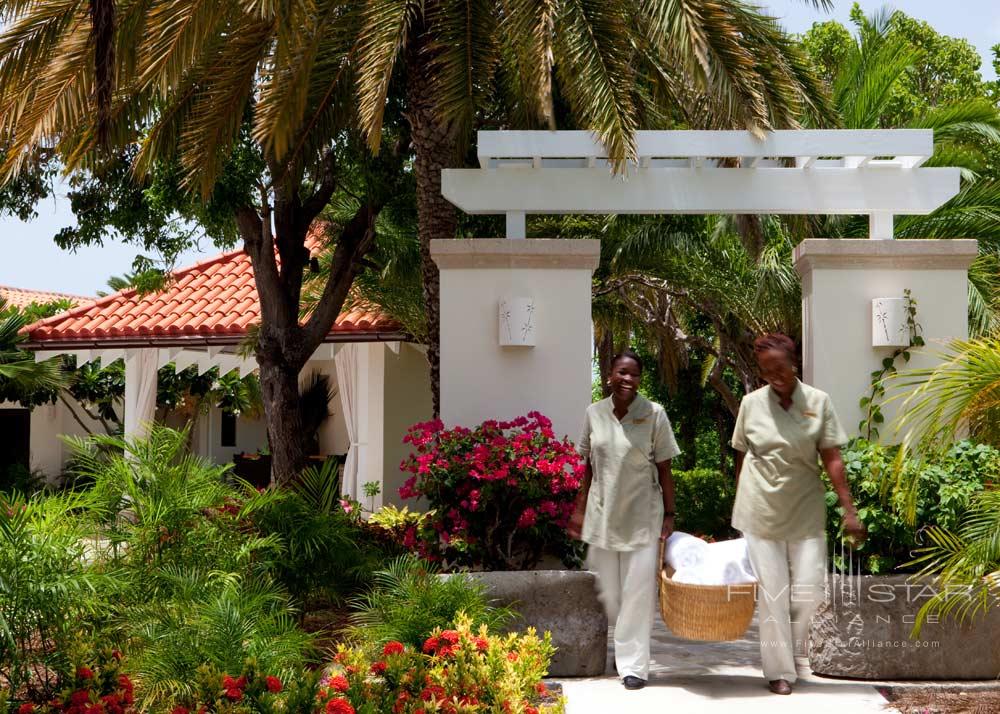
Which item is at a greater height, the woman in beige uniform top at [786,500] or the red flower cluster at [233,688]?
the woman in beige uniform top at [786,500]

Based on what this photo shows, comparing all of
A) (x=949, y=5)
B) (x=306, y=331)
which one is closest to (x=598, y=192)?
(x=306, y=331)

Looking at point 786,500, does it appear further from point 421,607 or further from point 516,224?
point 516,224

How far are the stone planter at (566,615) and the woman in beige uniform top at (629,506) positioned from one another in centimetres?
19

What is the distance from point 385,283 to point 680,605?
855cm

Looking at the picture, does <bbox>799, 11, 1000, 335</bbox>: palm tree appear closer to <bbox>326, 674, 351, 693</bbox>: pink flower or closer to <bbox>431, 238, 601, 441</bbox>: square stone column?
<bbox>431, 238, 601, 441</bbox>: square stone column

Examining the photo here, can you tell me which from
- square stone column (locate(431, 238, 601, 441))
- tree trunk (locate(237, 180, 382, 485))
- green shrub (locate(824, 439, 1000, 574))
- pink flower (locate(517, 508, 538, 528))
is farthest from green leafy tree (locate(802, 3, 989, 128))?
pink flower (locate(517, 508, 538, 528))

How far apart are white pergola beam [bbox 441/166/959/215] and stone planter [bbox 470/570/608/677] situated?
103 inches

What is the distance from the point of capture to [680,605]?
5680 millimetres

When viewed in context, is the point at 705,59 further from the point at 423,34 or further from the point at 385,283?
the point at 385,283

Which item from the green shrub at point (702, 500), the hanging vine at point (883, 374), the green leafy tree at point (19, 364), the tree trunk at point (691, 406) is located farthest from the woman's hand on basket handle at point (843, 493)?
the tree trunk at point (691, 406)

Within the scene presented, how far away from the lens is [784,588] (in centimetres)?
563

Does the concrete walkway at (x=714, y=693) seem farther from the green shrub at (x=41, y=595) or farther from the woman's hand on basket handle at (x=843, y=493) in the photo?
the green shrub at (x=41, y=595)

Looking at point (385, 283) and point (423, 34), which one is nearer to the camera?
point (423, 34)

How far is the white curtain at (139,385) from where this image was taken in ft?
53.5
